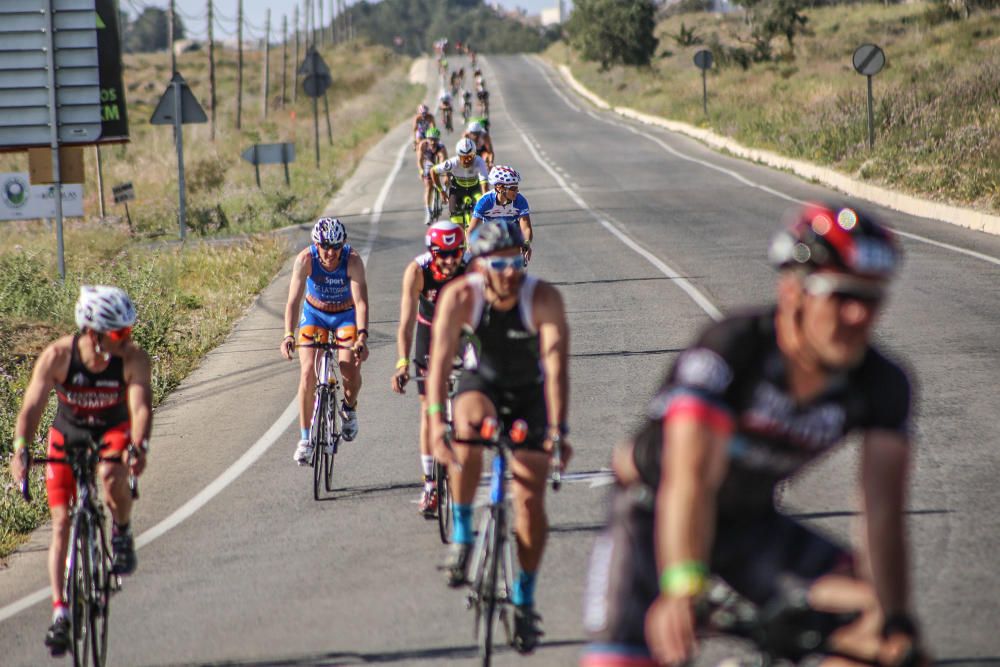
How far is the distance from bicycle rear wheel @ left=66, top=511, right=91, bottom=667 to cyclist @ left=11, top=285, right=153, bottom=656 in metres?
0.07

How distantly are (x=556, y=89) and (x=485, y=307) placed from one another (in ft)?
249

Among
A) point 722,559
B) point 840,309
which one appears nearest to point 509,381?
point 722,559

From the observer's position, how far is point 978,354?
12.7m

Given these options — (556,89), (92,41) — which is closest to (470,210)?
(92,41)

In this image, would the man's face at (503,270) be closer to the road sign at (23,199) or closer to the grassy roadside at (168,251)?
the grassy roadside at (168,251)

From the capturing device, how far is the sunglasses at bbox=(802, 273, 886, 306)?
3.39 m

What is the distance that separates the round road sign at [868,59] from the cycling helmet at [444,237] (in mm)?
22384

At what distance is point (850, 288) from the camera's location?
11.1 ft

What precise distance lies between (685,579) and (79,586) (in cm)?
433

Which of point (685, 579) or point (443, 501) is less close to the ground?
point (685, 579)

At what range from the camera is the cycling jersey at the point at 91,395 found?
6906mm

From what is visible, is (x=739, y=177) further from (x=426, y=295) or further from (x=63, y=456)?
(x=63, y=456)

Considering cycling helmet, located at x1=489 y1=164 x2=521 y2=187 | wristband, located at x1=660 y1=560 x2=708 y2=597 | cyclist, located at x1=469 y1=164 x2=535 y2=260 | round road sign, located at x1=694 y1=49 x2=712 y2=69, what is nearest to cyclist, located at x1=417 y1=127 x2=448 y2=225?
cyclist, located at x1=469 y1=164 x2=535 y2=260

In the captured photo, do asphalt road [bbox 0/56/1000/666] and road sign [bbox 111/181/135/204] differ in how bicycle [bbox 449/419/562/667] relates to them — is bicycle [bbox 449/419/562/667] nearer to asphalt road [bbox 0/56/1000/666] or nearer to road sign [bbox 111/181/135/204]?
asphalt road [bbox 0/56/1000/666]
